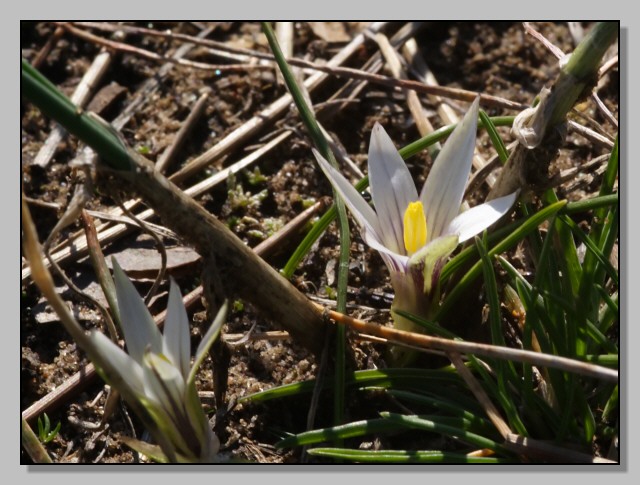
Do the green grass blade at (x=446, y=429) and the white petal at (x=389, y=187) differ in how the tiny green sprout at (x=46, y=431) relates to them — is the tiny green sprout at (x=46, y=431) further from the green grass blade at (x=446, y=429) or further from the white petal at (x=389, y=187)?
the white petal at (x=389, y=187)

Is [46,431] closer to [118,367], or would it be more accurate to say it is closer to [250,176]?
[118,367]

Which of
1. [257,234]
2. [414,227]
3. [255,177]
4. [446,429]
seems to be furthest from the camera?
[255,177]

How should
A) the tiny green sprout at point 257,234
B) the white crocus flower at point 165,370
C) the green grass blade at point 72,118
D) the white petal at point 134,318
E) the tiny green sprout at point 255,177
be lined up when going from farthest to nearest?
the tiny green sprout at point 255,177 < the tiny green sprout at point 257,234 < the white petal at point 134,318 < the white crocus flower at point 165,370 < the green grass blade at point 72,118

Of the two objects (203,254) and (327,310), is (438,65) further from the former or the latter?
(203,254)

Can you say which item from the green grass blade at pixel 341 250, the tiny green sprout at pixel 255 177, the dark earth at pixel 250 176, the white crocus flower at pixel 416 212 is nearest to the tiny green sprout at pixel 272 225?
the dark earth at pixel 250 176

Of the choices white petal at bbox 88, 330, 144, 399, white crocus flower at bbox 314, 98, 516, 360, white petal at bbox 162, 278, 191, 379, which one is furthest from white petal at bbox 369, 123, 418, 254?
white petal at bbox 88, 330, 144, 399

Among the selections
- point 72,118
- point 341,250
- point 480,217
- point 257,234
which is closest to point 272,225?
point 257,234

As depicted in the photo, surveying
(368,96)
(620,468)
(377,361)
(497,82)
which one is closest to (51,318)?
(377,361)
